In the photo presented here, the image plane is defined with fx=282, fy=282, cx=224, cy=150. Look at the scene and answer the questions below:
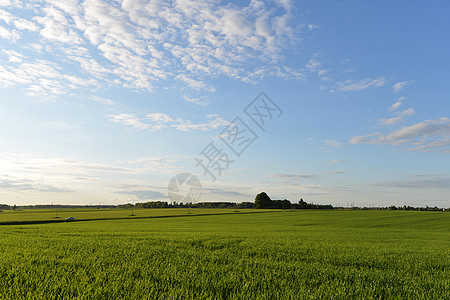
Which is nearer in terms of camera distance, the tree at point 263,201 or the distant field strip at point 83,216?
the distant field strip at point 83,216

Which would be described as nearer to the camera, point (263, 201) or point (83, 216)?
point (83, 216)

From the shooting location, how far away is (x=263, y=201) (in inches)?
7229

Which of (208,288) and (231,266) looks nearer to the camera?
(208,288)

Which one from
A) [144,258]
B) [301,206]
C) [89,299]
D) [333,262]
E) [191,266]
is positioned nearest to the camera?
[89,299]

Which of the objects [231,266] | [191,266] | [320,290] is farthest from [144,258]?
[320,290]

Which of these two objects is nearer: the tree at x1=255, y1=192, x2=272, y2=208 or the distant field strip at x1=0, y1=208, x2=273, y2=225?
the distant field strip at x1=0, y1=208, x2=273, y2=225

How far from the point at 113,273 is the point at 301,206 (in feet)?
638

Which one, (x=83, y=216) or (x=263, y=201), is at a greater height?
(x=263, y=201)

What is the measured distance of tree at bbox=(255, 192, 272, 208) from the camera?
602 feet

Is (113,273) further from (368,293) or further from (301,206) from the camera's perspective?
(301,206)

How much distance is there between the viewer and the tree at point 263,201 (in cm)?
18362

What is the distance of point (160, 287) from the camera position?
634 cm

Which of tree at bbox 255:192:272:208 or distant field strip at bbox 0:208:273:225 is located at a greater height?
tree at bbox 255:192:272:208

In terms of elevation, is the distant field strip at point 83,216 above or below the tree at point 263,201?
below
